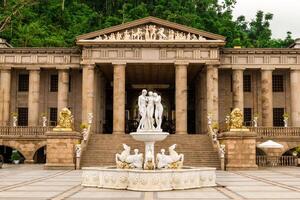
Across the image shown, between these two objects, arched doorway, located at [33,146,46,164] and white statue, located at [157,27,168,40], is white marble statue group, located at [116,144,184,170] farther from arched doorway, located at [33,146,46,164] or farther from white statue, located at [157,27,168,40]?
white statue, located at [157,27,168,40]

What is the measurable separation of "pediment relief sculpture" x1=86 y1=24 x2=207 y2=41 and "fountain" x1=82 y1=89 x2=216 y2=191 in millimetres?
23436

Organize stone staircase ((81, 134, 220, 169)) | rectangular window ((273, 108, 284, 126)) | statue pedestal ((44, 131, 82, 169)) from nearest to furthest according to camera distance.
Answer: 1. statue pedestal ((44, 131, 82, 169))
2. stone staircase ((81, 134, 220, 169))
3. rectangular window ((273, 108, 284, 126))

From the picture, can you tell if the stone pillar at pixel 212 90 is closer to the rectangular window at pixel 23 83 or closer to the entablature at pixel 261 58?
the entablature at pixel 261 58

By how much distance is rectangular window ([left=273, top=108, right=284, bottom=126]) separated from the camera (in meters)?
50.4

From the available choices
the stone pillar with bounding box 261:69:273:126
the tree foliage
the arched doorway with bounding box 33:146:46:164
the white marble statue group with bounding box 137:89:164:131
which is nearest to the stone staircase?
the arched doorway with bounding box 33:146:46:164

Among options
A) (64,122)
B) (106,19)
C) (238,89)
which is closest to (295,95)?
(238,89)

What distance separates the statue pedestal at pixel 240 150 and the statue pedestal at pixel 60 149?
35.8 feet

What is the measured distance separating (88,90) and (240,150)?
57.0 ft

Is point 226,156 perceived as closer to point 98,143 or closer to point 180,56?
point 98,143

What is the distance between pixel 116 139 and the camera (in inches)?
1566

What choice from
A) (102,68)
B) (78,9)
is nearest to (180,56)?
(102,68)

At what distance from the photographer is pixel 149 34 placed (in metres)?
44.8

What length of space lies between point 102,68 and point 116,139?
10.9 meters

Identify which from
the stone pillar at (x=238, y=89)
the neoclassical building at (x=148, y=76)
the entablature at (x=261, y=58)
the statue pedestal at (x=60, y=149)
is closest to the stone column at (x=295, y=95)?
the neoclassical building at (x=148, y=76)
